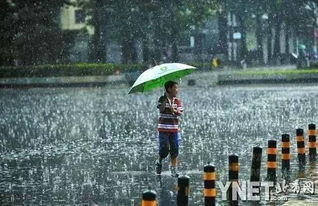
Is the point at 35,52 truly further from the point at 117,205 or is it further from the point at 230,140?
the point at 117,205

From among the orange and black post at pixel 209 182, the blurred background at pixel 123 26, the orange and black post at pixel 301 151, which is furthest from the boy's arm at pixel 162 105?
the blurred background at pixel 123 26

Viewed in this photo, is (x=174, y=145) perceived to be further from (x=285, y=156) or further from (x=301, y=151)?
(x=301, y=151)

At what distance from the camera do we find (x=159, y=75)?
11969 millimetres

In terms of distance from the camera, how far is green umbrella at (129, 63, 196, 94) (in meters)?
12.0

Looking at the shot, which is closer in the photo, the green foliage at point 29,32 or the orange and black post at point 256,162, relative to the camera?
the orange and black post at point 256,162

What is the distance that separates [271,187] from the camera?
37.0ft

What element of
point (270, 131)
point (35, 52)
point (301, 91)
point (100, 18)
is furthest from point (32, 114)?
point (100, 18)

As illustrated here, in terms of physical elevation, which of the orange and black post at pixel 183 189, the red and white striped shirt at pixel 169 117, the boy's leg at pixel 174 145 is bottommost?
the orange and black post at pixel 183 189

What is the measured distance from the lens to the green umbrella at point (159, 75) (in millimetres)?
12000

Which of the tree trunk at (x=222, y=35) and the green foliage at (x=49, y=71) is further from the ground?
the tree trunk at (x=222, y=35)

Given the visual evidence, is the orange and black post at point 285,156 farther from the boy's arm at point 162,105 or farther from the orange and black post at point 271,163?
the boy's arm at point 162,105

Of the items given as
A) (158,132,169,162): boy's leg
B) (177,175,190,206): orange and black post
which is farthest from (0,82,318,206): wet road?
(177,175,190,206): orange and black post

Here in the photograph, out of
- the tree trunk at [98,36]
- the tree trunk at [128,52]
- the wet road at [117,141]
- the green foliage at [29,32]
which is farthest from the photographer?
the tree trunk at [128,52]

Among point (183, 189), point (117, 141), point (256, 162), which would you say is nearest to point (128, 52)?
point (117, 141)
